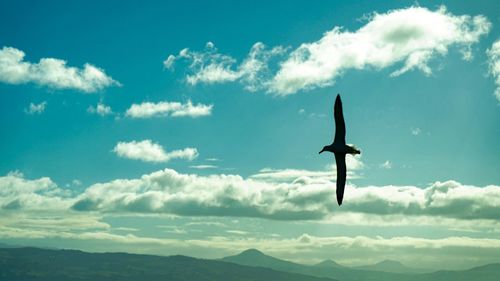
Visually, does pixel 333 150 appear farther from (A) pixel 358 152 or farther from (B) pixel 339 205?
(B) pixel 339 205

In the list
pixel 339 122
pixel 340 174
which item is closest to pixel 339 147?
pixel 339 122

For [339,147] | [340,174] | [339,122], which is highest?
[339,122]

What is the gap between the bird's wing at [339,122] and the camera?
144 feet

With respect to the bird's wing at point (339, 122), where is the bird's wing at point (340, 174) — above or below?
below

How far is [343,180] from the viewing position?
4428cm

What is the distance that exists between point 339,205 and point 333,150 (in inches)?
236

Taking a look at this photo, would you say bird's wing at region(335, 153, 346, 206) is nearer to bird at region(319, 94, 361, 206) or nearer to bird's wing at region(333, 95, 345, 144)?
bird at region(319, 94, 361, 206)

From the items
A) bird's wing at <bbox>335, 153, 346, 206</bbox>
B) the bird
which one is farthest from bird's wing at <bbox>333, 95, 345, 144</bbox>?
bird's wing at <bbox>335, 153, 346, 206</bbox>

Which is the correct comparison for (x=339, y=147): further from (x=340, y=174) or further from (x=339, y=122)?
(x=340, y=174)

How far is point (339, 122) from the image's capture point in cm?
4412

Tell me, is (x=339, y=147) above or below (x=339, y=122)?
below

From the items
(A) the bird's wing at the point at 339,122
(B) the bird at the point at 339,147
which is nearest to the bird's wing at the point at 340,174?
(B) the bird at the point at 339,147

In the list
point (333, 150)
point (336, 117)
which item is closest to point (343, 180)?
point (333, 150)

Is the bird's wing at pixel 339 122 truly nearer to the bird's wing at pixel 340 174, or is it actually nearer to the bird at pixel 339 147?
the bird at pixel 339 147
